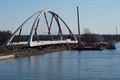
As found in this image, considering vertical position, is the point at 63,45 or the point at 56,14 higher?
the point at 56,14

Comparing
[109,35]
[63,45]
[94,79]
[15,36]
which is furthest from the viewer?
[109,35]

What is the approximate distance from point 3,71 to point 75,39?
48.4 m

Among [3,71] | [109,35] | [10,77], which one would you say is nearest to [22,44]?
[3,71]

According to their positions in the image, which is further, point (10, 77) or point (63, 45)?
point (63, 45)

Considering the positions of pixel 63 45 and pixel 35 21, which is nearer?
pixel 35 21

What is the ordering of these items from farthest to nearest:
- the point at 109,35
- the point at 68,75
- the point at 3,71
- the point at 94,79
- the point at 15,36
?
the point at 109,35 → the point at 15,36 → the point at 3,71 → the point at 68,75 → the point at 94,79

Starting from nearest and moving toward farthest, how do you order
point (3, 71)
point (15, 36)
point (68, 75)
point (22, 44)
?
point (68, 75), point (3, 71), point (22, 44), point (15, 36)

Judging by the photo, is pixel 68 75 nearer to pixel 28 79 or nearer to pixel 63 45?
pixel 28 79

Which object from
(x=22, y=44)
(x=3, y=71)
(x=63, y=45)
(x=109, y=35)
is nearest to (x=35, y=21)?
(x=22, y=44)

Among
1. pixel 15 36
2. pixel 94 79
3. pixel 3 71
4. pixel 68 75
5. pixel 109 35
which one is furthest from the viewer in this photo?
pixel 109 35

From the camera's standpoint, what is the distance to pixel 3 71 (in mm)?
31766

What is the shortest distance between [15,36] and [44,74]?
124 feet

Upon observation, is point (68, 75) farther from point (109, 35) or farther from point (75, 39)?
point (109, 35)

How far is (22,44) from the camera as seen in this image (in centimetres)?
6034
